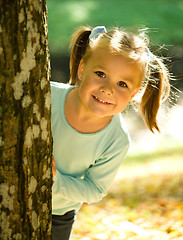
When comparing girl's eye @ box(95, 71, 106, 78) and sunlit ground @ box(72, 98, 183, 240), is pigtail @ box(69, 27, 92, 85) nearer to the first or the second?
girl's eye @ box(95, 71, 106, 78)

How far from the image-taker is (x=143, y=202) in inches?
175

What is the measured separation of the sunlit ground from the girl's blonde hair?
0.22 m

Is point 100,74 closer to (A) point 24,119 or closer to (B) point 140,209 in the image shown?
(A) point 24,119

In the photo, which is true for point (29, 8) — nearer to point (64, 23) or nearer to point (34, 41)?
point (34, 41)

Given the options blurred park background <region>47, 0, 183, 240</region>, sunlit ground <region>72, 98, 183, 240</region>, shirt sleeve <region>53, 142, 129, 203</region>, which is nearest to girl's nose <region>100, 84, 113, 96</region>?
shirt sleeve <region>53, 142, 129, 203</region>

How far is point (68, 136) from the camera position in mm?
2473

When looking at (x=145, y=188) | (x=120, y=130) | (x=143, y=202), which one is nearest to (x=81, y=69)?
(x=120, y=130)

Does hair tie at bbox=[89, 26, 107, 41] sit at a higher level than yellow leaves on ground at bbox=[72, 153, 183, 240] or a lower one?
higher

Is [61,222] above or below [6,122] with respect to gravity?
below

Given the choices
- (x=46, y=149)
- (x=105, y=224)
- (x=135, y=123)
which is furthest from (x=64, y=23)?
(x=46, y=149)

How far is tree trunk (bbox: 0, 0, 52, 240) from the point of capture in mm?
1546

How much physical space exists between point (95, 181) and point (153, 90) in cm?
81

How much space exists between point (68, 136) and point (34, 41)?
988mm

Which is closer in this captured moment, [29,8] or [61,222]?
[29,8]
